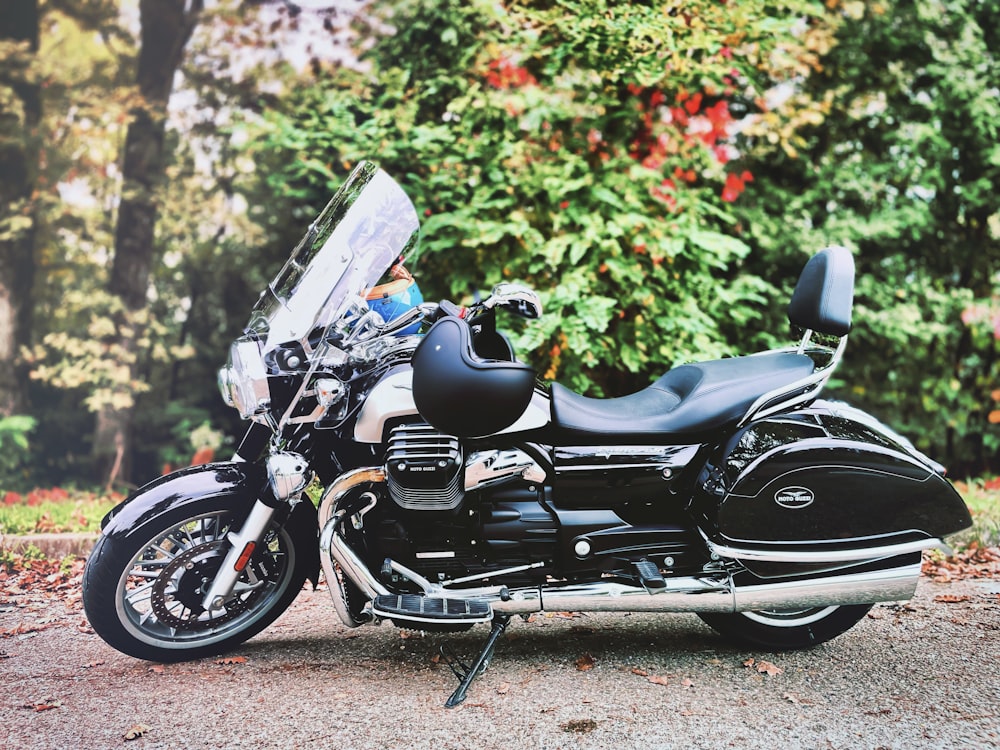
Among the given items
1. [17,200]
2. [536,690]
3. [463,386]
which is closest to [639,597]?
[536,690]

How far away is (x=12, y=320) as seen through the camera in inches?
311

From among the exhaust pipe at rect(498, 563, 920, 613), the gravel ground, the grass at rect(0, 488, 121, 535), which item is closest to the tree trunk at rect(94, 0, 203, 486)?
the grass at rect(0, 488, 121, 535)

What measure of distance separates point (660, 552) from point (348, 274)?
145 centimetres

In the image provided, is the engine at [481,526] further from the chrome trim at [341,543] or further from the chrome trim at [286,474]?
the chrome trim at [286,474]

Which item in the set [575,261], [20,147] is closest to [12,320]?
[20,147]

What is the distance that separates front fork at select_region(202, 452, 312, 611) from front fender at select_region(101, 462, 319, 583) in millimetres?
60

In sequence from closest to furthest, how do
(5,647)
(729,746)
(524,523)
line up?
(729,746) < (524,523) < (5,647)

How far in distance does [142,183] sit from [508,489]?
21.5 ft

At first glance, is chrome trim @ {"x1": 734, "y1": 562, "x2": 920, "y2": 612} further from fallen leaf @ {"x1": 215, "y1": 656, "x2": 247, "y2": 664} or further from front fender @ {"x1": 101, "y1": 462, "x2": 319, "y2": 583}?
fallen leaf @ {"x1": 215, "y1": 656, "x2": 247, "y2": 664}

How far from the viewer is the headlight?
9.21 ft

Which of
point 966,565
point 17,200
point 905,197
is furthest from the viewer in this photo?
point 17,200

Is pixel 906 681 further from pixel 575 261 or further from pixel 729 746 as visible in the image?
pixel 575 261

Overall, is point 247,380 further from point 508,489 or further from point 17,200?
point 17,200

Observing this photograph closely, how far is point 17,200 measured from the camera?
7.78 metres
